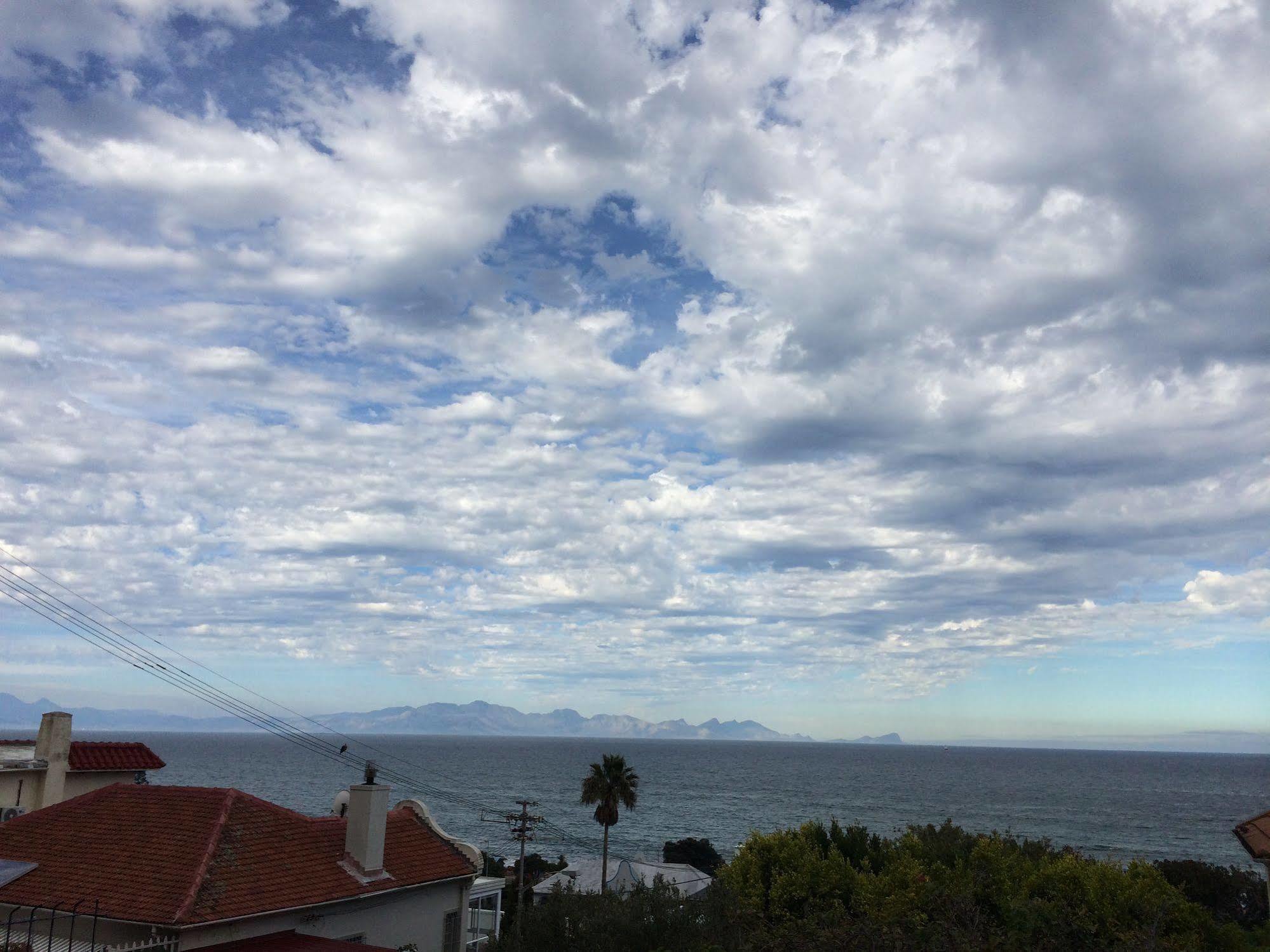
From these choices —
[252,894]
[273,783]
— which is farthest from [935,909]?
[273,783]

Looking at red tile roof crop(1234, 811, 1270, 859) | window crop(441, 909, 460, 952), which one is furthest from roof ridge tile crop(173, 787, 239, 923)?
red tile roof crop(1234, 811, 1270, 859)

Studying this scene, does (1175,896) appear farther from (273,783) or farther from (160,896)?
(273,783)

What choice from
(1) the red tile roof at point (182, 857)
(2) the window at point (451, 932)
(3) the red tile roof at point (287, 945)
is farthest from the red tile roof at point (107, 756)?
(3) the red tile roof at point (287, 945)

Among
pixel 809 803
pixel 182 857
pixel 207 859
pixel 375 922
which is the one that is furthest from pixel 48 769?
pixel 809 803

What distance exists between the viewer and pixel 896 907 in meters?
28.1

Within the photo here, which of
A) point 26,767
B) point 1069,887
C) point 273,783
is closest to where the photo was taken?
point 26,767

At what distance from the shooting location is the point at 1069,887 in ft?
93.4

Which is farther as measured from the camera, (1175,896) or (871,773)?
(871,773)

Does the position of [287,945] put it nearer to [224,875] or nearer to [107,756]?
[224,875]

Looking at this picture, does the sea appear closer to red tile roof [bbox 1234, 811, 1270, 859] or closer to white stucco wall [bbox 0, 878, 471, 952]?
red tile roof [bbox 1234, 811, 1270, 859]

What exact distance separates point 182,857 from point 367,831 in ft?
14.4

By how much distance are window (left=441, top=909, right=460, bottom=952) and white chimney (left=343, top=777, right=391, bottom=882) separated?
11.6 ft

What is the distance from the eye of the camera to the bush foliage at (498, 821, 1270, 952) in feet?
57.0

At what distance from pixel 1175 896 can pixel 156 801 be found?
28.8m
